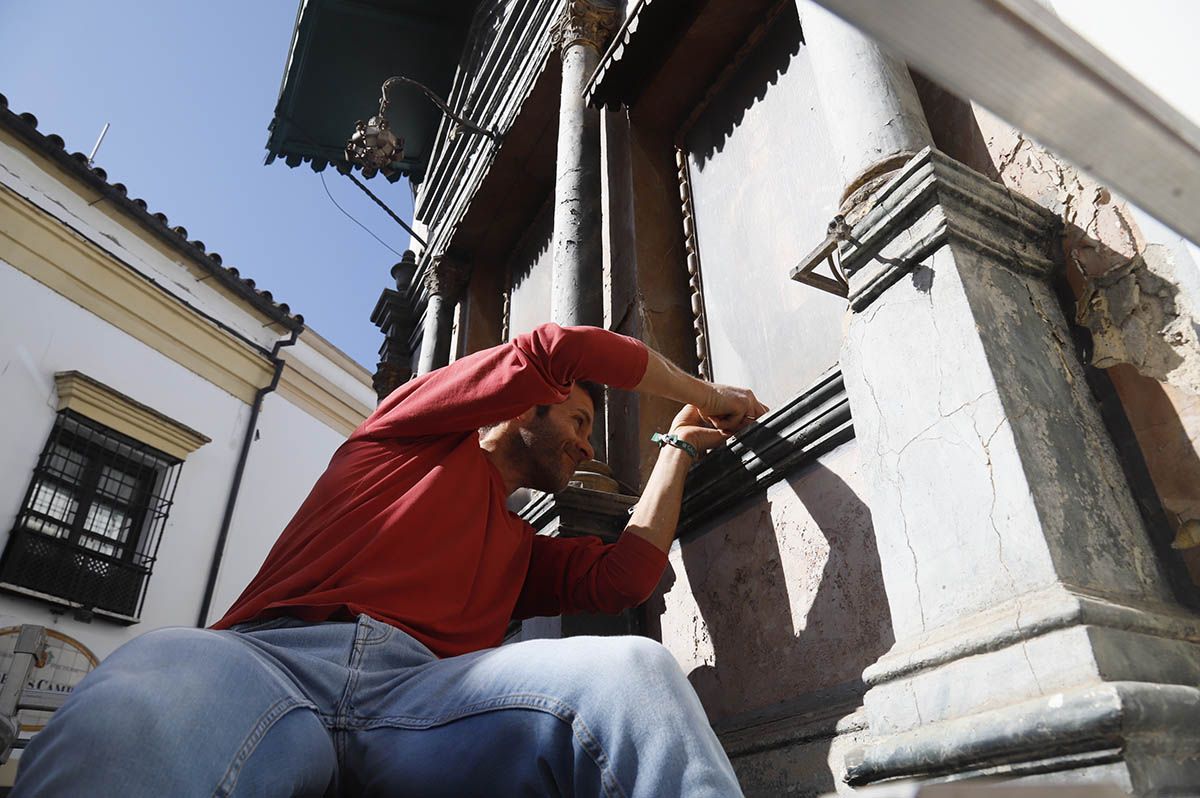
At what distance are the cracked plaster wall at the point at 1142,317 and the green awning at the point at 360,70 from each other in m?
7.76

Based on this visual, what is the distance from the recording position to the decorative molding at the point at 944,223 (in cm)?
166

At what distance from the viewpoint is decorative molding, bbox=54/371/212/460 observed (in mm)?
10523

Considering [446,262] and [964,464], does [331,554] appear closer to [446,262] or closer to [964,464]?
[964,464]

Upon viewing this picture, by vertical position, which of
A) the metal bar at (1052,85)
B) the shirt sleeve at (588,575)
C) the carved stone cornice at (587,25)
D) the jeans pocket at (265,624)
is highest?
the carved stone cornice at (587,25)

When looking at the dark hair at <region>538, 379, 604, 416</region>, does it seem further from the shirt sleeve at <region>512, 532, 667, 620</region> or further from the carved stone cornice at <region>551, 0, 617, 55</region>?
the carved stone cornice at <region>551, 0, 617, 55</region>

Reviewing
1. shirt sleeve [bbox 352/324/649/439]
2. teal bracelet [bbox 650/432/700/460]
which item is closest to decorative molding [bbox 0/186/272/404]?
shirt sleeve [bbox 352/324/649/439]

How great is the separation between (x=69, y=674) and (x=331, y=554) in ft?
32.0

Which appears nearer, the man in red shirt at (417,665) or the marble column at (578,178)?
the man in red shirt at (417,665)

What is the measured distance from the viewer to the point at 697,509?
8.34 feet

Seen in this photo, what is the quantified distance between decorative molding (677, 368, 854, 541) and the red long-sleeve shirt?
0.33 m

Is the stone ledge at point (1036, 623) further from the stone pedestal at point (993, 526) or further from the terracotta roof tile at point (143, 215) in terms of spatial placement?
the terracotta roof tile at point (143, 215)

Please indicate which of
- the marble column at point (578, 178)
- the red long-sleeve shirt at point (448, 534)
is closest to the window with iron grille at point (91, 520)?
the marble column at point (578, 178)

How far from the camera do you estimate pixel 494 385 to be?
195cm

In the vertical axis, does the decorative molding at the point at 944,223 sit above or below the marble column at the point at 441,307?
below
